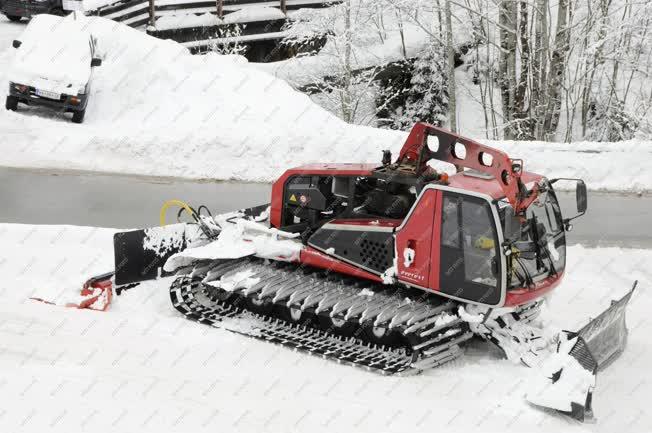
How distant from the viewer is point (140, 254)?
32.0 ft

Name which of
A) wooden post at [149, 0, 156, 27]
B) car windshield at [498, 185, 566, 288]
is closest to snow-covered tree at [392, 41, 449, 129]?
wooden post at [149, 0, 156, 27]

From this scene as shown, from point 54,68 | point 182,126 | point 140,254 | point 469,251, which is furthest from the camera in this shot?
point 54,68

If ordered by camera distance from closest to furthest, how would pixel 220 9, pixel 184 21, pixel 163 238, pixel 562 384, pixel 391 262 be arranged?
pixel 562 384 → pixel 391 262 → pixel 163 238 → pixel 184 21 → pixel 220 9

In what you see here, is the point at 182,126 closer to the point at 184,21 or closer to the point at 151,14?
the point at 151,14

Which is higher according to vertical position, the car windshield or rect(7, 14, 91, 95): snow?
rect(7, 14, 91, 95): snow

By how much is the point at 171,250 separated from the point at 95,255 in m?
1.94

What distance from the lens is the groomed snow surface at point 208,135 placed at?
14.8 metres

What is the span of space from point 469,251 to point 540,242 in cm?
79

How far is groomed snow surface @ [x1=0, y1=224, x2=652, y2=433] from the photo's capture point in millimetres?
7289

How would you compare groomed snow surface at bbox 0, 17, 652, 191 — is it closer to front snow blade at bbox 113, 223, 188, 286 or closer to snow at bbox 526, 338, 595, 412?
front snow blade at bbox 113, 223, 188, 286

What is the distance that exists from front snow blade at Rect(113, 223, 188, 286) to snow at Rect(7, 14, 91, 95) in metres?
8.24

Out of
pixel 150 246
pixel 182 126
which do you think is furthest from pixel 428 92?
pixel 150 246

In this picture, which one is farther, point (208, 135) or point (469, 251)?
point (208, 135)

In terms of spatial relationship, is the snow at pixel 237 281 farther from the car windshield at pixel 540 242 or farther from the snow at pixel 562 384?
the snow at pixel 562 384
